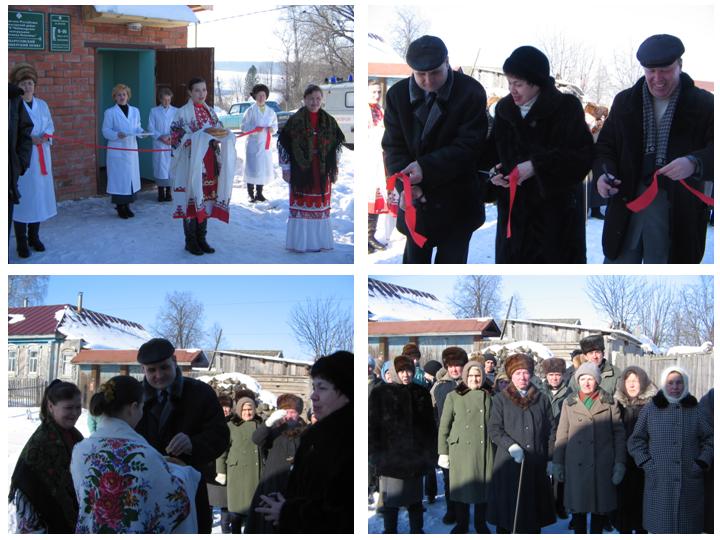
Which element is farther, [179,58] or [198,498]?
[179,58]

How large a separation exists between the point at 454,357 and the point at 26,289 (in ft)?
5.99

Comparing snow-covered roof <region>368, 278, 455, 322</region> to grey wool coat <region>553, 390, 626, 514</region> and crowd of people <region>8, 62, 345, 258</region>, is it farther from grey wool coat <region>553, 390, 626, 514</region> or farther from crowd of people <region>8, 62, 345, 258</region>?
crowd of people <region>8, 62, 345, 258</region>

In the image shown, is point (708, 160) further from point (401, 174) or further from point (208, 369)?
point (208, 369)

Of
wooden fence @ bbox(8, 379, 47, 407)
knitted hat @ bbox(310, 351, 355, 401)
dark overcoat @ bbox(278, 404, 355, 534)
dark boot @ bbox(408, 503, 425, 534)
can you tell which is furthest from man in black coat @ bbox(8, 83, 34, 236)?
dark boot @ bbox(408, 503, 425, 534)

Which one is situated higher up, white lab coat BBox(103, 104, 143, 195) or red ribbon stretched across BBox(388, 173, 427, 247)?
white lab coat BBox(103, 104, 143, 195)

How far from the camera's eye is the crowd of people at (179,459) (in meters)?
2.88

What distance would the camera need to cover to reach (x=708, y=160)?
3.50 meters

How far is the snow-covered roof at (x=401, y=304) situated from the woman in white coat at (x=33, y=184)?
2524 mm

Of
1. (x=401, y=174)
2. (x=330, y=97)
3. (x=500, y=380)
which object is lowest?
(x=500, y=380)

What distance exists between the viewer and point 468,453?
12.6 feet

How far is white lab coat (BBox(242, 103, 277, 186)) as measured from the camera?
773 cm

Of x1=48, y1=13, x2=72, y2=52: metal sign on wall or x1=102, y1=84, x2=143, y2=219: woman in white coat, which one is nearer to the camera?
x1=48, y1=13, x2=72, y2=52: metal sign on wall

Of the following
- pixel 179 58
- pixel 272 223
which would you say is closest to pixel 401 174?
pixel 272 223

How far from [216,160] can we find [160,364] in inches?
80.7
